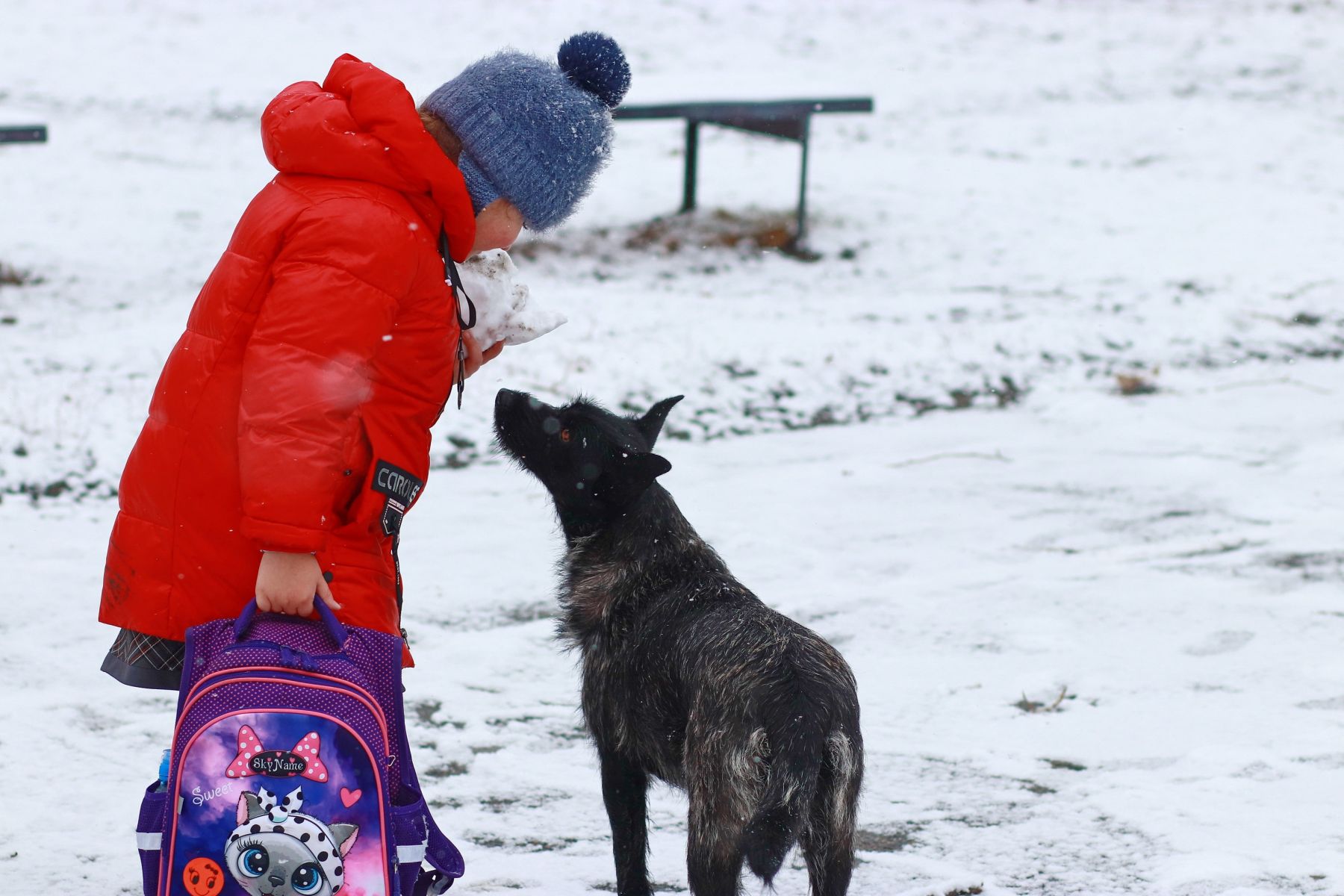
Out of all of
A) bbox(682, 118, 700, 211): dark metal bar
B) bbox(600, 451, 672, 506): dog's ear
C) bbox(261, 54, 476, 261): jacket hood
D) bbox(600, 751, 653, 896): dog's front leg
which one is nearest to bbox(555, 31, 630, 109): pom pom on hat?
bbox(261, 54, 476, 261): jacket hood

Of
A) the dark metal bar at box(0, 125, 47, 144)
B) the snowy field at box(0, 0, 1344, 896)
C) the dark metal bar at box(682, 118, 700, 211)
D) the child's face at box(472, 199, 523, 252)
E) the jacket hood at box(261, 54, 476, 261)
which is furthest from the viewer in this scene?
the dark metal bar at box(682, 118, 700, 211)

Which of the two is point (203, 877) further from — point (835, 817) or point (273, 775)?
point (835, 817)

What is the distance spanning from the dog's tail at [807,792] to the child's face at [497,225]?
1185 millimetres

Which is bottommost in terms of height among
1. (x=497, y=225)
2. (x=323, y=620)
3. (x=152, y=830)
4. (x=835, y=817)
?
(x=835, y=817)

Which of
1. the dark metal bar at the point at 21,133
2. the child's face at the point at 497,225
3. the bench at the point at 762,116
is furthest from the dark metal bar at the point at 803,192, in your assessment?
the child's face at the point at 497,225

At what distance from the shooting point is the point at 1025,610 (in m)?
5.55

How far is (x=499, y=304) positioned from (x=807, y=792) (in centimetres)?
125

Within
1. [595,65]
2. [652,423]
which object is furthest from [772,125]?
[595,65]

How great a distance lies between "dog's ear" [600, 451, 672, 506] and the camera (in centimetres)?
341

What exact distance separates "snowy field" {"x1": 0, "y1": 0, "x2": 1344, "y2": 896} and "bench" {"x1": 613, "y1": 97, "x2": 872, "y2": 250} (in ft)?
0.80

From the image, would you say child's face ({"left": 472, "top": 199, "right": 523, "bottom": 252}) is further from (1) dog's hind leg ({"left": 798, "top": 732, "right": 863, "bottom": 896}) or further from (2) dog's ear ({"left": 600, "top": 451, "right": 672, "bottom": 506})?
(1) dog's hind leg ({"left": 798, "top": 732, "right": 863, "bottom": 896})

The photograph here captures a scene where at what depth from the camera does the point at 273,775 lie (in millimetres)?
2551

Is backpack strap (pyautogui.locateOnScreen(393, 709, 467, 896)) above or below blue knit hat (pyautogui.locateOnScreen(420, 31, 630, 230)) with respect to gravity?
below

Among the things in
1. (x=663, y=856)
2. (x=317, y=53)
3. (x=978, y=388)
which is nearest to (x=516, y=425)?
(x=663, y=856)
